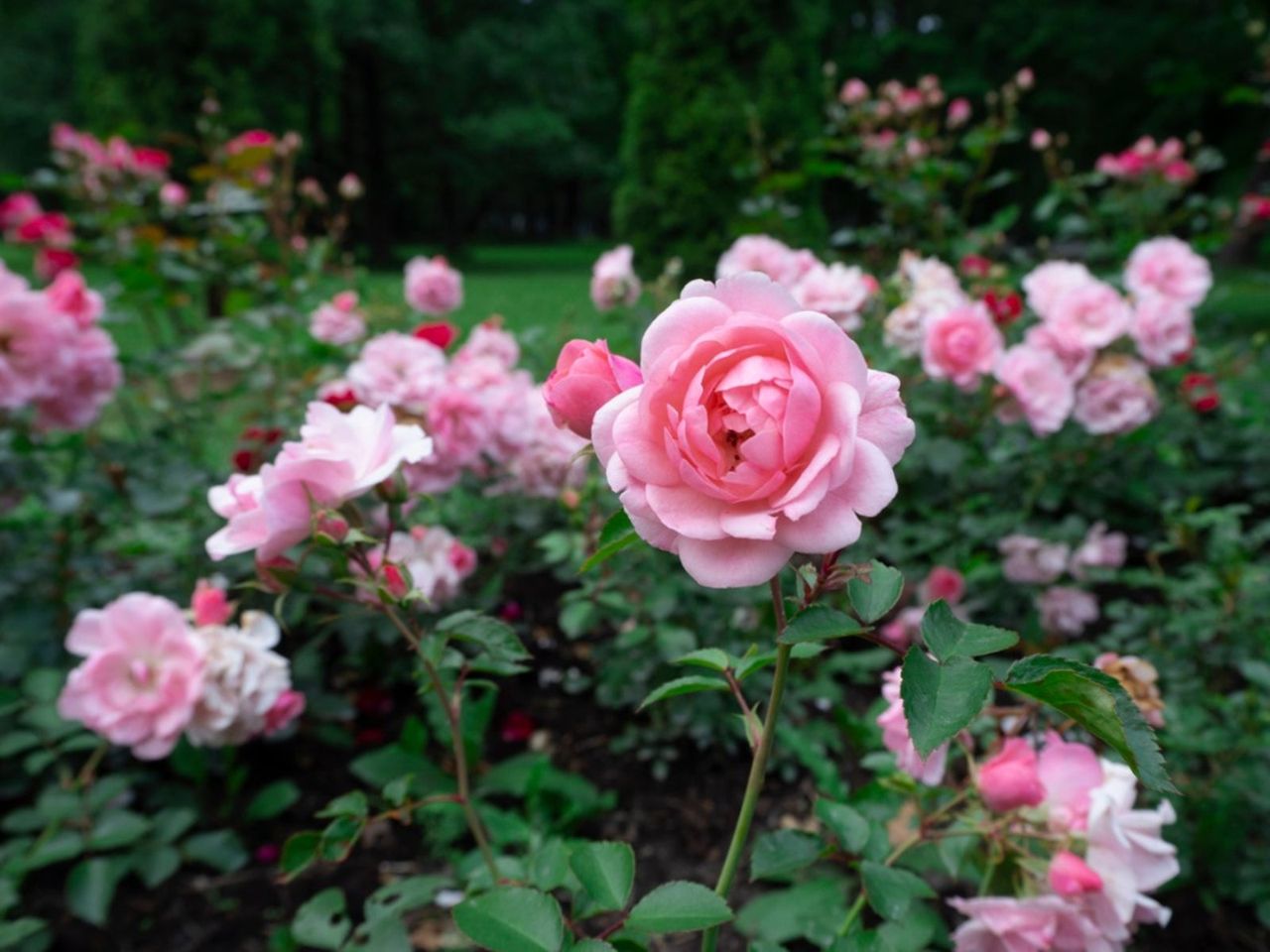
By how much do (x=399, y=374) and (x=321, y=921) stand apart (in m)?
0.77

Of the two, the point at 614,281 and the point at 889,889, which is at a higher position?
the point at 614,281

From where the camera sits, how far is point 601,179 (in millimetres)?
20969

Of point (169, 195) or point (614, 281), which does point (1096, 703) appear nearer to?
point (614, 281)

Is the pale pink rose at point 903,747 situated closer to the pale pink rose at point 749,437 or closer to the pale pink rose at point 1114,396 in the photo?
the pale pink rose at point 749,437

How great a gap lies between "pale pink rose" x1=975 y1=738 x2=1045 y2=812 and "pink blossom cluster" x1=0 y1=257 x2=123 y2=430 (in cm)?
141

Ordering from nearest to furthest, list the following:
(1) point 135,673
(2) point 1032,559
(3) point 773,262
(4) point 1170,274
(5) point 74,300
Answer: (1) point 135,673 → (5) point 74,300 → (2) point 1032,559 → (4) point 1170,274 → (3) point 773,262

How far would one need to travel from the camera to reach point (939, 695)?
41 cm

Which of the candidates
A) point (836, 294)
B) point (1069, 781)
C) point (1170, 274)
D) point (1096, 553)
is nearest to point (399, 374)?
point (836, 294)

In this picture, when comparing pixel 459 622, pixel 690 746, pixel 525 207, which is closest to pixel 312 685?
pixel 690 746

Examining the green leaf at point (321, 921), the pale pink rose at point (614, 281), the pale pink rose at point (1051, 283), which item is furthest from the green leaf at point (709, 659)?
the pale pink rose at point (614, 281)

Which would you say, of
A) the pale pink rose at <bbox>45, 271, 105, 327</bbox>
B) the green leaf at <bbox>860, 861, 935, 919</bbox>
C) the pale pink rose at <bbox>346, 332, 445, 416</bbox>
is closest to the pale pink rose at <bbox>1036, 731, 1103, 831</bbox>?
the green leaf at <bbox>860, 861, 935, 919</bbox>

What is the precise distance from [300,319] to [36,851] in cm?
149

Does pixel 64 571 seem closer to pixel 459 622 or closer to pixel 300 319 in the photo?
pixel 300 319

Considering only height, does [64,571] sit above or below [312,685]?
above
